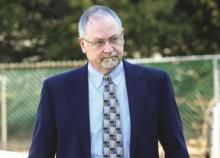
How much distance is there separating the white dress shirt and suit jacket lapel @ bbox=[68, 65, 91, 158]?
23mm

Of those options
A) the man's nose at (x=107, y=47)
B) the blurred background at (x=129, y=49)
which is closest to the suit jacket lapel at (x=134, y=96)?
the man's nose at (x=107, y=47)

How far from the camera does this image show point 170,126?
356 centimetres

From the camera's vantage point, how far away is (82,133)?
350 cm

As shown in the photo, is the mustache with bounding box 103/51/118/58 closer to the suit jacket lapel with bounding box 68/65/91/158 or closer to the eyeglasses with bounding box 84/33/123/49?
the eyeglasses with bounding box 84/33/123/49

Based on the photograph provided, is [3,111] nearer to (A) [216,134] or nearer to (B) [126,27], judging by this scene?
(B) [126,27]

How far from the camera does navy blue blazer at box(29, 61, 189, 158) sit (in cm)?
350

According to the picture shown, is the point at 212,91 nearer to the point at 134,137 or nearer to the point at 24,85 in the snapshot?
the point at 24,85

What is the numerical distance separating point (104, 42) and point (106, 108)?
315mm

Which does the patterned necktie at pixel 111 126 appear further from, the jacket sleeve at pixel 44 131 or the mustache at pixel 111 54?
the jacket sleeve at pixel 44 131

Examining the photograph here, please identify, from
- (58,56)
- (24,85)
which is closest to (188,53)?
(58,56)

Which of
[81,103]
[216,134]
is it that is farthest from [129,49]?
[81,103]

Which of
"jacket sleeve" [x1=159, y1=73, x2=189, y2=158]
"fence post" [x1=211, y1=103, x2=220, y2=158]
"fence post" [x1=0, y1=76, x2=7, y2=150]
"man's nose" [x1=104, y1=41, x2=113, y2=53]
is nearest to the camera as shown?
"man's nose" [x1=104, y1=41, x2=113, y2=53]

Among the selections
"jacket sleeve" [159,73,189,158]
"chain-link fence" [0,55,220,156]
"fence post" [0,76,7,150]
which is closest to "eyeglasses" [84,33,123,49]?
"jacket sleeve" [159,73,189,158]

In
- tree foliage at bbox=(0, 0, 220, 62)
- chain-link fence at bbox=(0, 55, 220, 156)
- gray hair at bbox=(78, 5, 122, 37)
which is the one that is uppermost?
tree foliage at bbox=(0, 0, 220, 62)
